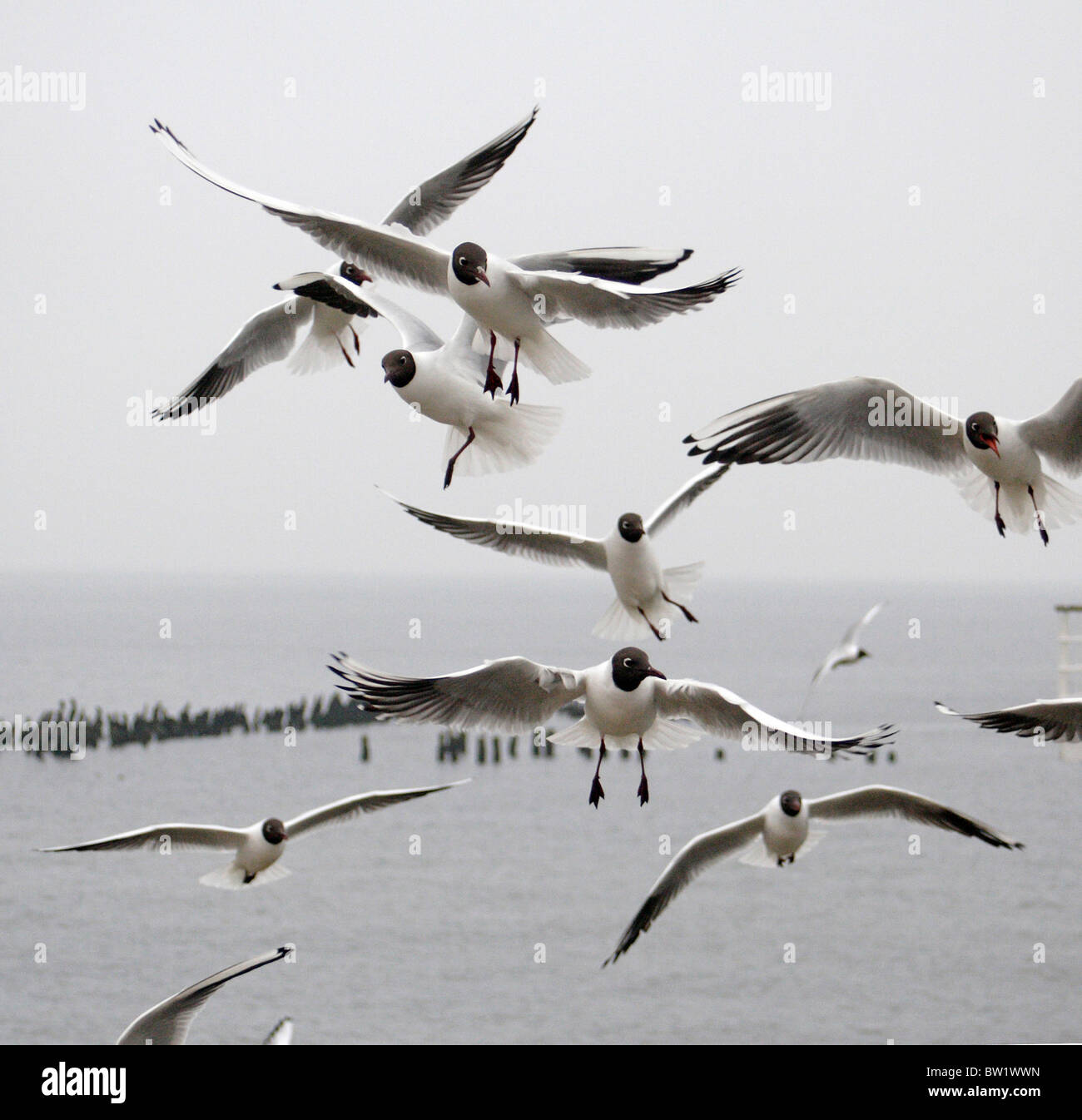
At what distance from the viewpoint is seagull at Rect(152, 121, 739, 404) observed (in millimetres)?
6047

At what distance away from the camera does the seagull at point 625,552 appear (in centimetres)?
720

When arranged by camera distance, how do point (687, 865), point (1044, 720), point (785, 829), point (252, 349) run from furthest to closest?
point (252, 349) < point (785, 829) < point (687, 865) < point (1044, 720)

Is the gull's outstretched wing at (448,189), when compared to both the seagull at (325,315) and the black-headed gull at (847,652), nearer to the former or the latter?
the seagull at (325,315)

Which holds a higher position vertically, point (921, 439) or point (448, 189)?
point (448, 189)

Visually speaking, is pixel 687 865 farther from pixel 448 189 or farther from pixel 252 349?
pixel 252 349

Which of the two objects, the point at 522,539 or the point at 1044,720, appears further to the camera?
the point at 522,539

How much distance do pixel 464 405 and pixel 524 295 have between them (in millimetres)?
599

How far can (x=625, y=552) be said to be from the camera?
7219 millimetres

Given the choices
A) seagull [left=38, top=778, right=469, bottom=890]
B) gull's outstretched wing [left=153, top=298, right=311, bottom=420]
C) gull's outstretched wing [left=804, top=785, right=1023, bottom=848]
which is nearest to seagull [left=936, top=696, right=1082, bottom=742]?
gull's outstretched wing [left=804, top=785, right=1023, bottom=848]

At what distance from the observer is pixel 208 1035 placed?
39.5 metres

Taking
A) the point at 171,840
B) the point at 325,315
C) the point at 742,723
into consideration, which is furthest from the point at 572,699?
the point at 171,840

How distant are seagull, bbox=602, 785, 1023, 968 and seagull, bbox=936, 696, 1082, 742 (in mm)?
532

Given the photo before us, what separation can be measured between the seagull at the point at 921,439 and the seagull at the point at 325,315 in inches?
69.1
